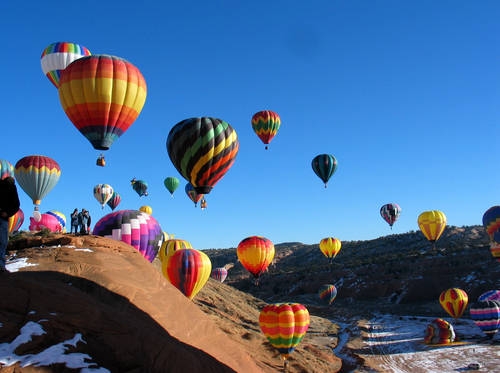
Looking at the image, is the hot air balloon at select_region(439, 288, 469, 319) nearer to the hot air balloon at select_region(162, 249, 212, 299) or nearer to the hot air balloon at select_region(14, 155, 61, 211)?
the hot air balloon at select_region(162, 249, 212, 299)

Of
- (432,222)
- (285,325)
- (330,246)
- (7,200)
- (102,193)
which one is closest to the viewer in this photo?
(7,200)

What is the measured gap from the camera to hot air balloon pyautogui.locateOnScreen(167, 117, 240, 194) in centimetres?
2022

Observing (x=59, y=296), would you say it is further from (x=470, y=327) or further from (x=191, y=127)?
(x=470, y=327)

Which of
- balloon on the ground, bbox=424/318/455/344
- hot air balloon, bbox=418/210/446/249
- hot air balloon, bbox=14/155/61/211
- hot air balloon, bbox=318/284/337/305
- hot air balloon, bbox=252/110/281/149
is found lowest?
hot air balloon, bbox=318/284/337/305

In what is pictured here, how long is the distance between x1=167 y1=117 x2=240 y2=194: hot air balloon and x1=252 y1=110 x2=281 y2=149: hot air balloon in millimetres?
16436

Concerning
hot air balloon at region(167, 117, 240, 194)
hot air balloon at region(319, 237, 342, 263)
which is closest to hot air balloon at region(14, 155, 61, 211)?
hot air balloon at region(167, 117, 240, 194)

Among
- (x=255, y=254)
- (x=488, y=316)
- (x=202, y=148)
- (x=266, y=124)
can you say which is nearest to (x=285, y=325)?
(x=255, y=254)

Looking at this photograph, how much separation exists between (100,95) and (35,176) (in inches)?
547

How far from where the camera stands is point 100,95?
19359 mm

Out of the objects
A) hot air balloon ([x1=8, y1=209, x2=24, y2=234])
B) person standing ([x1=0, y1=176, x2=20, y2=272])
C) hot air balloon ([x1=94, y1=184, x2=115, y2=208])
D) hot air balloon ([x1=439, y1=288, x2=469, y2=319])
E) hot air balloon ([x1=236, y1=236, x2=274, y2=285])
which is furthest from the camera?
hot air balloon ([x1=94, y1=184, x2=115, y2=208])

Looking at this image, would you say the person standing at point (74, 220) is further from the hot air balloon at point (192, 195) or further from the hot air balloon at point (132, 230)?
the hot air balloon at point (192, 195)

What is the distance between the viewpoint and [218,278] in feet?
214

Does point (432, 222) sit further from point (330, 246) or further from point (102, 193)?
point (102, 193)

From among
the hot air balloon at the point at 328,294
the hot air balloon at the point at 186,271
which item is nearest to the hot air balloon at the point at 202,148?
the hot air balloon at the point at 186,271
